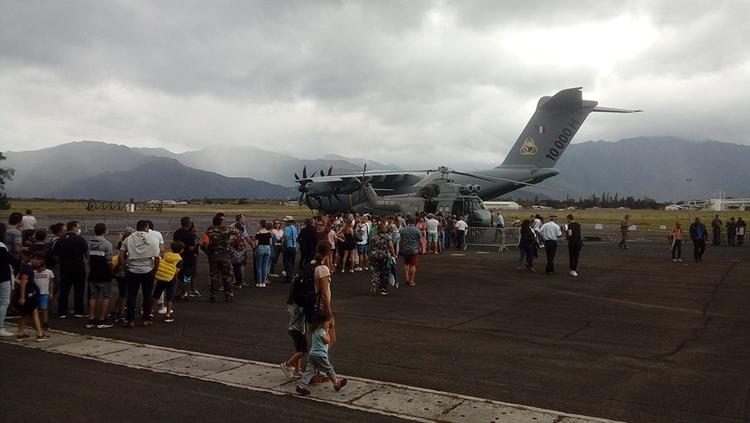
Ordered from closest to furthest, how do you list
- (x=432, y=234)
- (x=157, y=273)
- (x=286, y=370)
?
(x=286, y=370), (x=157, y=273), (x=432, y=234)

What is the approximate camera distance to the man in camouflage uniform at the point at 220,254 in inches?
424

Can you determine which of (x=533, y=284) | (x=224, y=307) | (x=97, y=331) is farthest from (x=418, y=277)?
(x=97, y=331)

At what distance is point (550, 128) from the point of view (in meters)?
34.3

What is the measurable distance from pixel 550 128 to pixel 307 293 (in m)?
31.3

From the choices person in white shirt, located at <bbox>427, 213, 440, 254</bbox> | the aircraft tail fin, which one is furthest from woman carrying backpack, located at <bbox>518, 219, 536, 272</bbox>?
the aircraft tail fin

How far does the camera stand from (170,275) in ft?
29.9

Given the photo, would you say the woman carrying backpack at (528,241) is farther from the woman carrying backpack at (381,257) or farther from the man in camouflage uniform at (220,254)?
the man in camouflage uniform at (220,254)

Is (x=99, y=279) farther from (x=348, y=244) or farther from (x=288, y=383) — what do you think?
(x=348, y=244)

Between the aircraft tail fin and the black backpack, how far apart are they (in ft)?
101

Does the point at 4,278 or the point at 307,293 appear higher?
the point at 307,293

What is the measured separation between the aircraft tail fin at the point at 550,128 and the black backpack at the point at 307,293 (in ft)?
101

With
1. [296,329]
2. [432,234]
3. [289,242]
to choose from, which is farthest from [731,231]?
[296,329]

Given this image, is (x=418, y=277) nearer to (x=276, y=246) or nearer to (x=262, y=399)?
(x=276, y=246)

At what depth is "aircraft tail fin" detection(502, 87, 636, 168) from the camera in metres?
34.1
